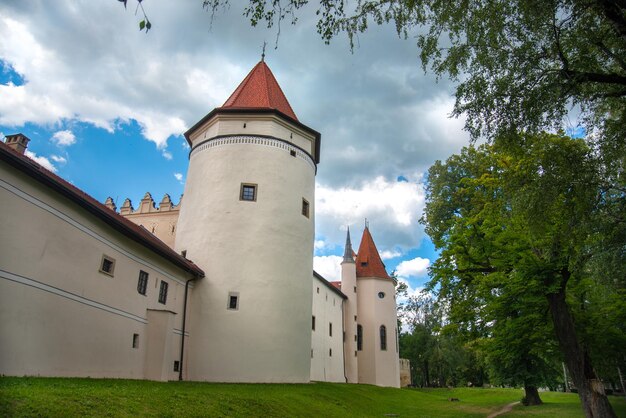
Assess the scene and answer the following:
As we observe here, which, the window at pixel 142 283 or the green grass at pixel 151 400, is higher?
the window at pixel 142 283

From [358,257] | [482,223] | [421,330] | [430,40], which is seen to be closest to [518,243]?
[482,223]

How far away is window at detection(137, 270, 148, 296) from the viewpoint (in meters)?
15.0

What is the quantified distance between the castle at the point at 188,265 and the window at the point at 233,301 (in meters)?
0.09

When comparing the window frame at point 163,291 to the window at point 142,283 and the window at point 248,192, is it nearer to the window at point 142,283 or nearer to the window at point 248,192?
the window at point 142,283

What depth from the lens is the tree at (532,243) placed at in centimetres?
984

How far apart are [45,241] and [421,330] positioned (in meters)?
49.6

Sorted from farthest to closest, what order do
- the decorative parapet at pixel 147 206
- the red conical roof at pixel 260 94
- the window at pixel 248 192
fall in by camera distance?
the decorative parapet at pixel 147 206 → the red conical roof at pixel 260 94 → the window at pixel 248 192

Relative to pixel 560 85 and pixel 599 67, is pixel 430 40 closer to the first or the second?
pixel 560 85

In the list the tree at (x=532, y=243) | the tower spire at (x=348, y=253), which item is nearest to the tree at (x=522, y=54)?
the tree at (x=532, y=243)

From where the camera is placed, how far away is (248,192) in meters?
20.0

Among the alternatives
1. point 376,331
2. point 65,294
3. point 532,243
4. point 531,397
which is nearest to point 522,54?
point 532,243

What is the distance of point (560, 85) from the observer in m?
8.42

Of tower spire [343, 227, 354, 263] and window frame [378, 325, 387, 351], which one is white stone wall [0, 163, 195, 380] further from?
window frame [378, 325, 387, 351]

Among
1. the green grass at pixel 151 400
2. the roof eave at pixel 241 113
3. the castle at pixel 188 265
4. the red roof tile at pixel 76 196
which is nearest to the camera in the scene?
the green grass at pixel 151 400
